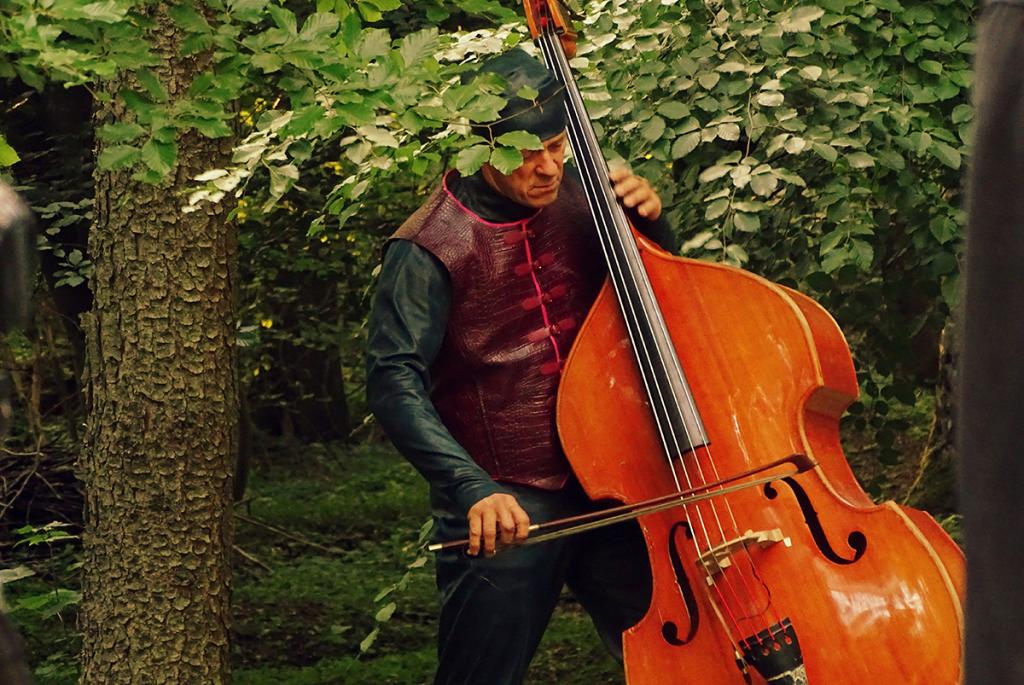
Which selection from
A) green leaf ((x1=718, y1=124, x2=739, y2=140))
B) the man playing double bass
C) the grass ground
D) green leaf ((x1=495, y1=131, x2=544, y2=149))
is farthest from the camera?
the grass ground

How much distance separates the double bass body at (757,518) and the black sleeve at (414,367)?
0.24 meters

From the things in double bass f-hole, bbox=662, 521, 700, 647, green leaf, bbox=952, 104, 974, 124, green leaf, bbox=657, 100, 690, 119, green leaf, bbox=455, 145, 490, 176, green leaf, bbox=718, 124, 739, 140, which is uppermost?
green leaf, bbox=657, 100, 690, 119

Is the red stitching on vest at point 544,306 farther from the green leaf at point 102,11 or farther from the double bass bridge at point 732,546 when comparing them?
the green leaf at point 102,11

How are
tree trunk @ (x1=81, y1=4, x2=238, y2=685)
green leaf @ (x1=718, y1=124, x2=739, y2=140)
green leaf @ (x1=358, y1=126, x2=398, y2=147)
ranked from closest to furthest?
1. green leaf @ (x1=358, y1=126, x2=398, y2=147)
2. green leaf @ (x1=718, y1=124, x2=739, y2=140)
3. tree trunk @ (x1=81, y1=4, x2=238, y2=685)

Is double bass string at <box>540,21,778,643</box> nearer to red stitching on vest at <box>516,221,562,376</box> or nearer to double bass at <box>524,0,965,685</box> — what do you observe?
A: double bass at <box>524,0,965,685</box>

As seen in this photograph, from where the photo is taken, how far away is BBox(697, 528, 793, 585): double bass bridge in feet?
9.72

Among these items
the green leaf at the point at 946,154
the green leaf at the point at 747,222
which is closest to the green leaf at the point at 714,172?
the green leaf at the point at 747,222

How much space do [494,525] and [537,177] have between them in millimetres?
757

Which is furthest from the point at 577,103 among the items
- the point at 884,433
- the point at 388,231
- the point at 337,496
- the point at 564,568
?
the point at 337,496

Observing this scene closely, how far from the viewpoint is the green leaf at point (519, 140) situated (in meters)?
3.09

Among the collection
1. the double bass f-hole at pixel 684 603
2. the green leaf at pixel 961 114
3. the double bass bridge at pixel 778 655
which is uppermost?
the green leaf at pixel 961 114

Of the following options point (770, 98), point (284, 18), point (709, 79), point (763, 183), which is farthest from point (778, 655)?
point (284, 18)

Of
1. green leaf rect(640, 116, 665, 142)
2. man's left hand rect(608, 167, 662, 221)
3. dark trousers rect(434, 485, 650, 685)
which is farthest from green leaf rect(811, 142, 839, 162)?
dark trousers rect(434, 485, 650, 685)

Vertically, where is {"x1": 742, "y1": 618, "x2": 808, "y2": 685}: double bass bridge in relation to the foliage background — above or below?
below
